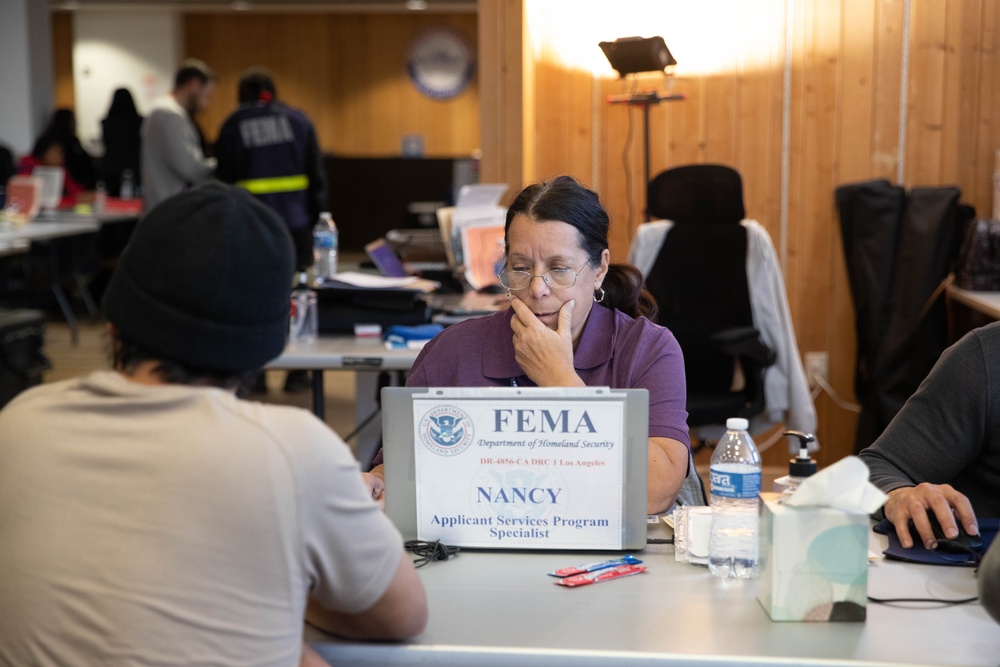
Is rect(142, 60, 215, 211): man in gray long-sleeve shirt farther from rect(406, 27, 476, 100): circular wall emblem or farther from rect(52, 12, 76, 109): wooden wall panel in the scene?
rect(52, 12, 76, 109): wooden wall panel

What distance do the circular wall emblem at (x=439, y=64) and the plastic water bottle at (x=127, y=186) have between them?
5152 millimetres

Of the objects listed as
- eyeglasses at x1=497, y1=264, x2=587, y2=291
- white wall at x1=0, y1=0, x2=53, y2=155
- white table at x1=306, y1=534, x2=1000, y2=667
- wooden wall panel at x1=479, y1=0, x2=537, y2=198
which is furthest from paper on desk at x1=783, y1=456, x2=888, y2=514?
white wall at x1=0, y1=0, x2=53, y2=155

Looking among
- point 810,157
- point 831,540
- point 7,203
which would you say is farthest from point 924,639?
point 7,203

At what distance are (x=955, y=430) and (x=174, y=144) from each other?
543cm

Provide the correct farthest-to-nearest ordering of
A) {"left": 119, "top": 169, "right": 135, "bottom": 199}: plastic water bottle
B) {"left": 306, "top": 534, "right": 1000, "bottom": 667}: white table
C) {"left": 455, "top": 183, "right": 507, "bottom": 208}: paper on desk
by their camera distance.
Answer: {"left": 119, "top": 169, "right": 135, "bottom": 199}: plastic water bottle < {"left": 455, "top": 183, "right": 507, "bottom": 208}: paper on desk < {"left": 306, "top": 534, "right": 1000, "bottom": 667}: white table

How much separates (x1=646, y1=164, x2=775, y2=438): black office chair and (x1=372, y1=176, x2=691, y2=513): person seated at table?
1.76 meters

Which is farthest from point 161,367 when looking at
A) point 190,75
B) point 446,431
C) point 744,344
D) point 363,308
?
point 190,75

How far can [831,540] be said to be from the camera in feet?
4.45

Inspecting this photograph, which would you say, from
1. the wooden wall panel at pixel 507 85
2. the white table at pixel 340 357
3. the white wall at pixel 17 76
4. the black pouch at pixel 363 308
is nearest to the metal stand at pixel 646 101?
the wooden wall panel at pixel 507 85

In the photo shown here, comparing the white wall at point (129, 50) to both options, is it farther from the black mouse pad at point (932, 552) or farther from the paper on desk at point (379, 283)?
the black mouse pad at point (932, 552)

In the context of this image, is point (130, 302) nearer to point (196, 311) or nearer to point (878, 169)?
point (196, 311)

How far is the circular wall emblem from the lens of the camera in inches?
539

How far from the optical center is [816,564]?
1370 mm

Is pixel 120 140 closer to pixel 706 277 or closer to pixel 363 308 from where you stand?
pixel 363 308
